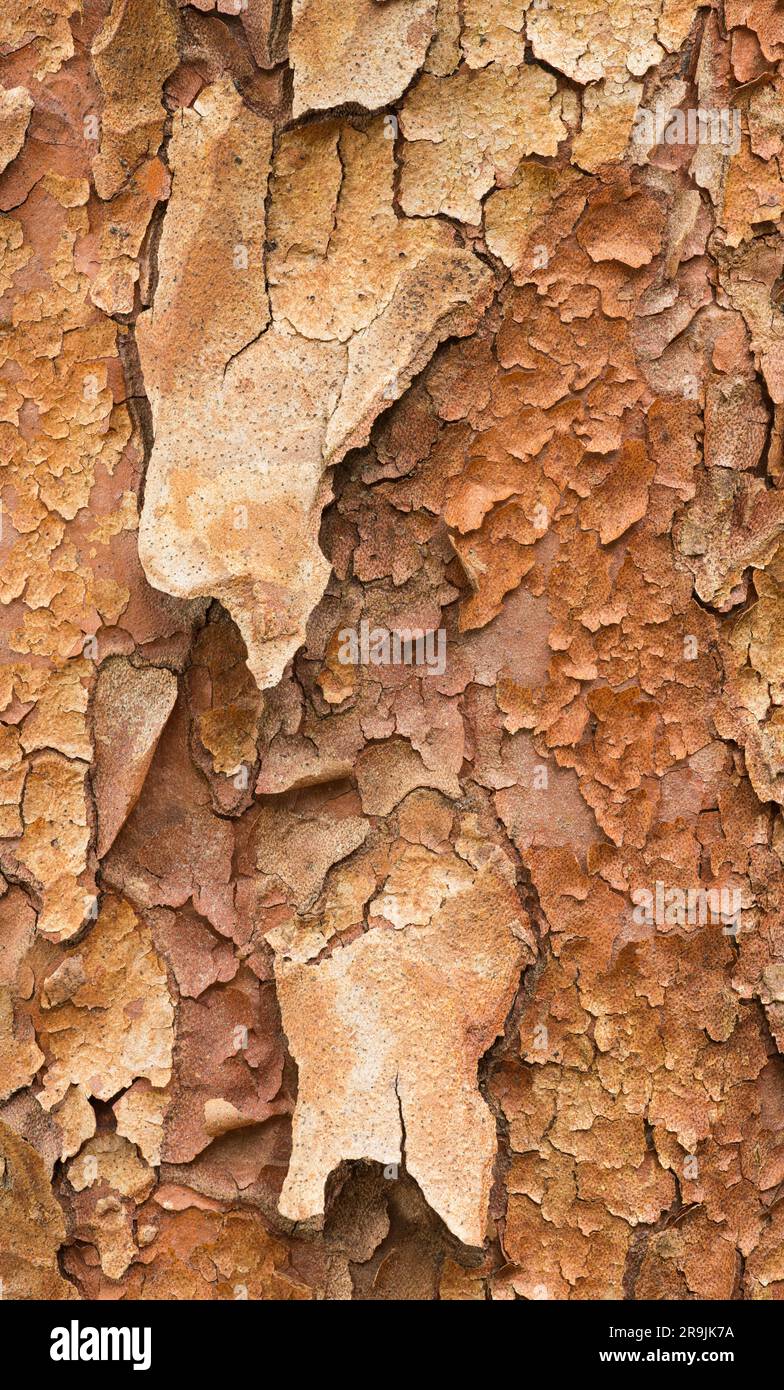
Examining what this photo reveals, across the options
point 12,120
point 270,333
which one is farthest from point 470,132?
point 12,120

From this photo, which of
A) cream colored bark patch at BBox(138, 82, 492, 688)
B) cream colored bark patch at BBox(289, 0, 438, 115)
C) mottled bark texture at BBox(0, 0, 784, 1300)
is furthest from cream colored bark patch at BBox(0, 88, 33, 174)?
cream colored bark patch at BBox(289, 0, 438, 115)

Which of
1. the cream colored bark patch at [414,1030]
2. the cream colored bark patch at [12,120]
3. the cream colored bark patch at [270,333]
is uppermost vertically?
the cream colored bark patch at [12,120]

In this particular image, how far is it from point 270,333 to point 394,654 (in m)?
0.38

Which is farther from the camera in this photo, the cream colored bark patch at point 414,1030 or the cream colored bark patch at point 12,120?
the cream colored bark patch at point 12,120

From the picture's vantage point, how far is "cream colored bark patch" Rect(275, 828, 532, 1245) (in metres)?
1.22

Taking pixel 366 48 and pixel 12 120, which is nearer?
pixel 366 48

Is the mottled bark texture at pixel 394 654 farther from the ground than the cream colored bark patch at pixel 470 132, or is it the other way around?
the cream colored bark patch at pixel 470 132

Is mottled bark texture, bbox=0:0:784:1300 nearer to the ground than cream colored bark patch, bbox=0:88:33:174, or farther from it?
nearer to the ground

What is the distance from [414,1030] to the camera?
4.07 feet

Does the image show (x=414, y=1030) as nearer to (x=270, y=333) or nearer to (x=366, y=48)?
(x=270, y=333)

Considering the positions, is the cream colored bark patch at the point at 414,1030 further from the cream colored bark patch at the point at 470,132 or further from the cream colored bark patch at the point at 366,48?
the cream colored bark patch at the point at 366,48

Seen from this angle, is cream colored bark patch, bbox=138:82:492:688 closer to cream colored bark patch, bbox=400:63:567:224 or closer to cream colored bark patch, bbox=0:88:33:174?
cream colored bark patch, bbox=400:63:567:224

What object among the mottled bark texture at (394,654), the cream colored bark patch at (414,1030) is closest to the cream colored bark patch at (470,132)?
the mottled bark texture at (394,654)

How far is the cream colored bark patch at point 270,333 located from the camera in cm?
123
